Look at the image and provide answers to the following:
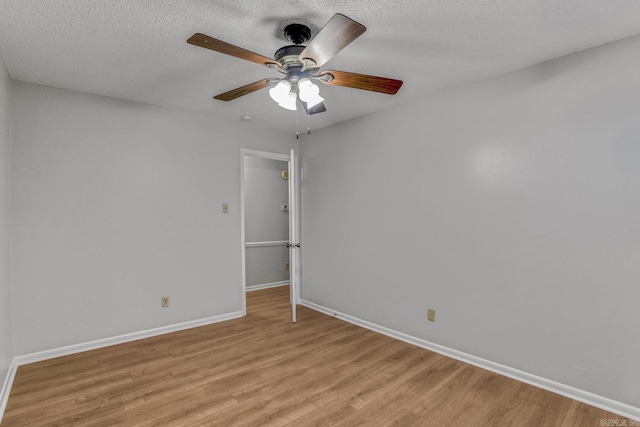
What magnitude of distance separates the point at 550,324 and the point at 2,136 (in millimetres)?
4209

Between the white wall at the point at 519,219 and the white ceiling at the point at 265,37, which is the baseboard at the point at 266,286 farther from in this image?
the white ceiling at the point at 265,37

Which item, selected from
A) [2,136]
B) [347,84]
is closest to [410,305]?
[347,84]

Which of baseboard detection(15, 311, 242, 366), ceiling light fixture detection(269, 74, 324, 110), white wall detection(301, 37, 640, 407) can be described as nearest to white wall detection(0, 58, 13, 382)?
baseboard detection(15, 311, 242, 366)

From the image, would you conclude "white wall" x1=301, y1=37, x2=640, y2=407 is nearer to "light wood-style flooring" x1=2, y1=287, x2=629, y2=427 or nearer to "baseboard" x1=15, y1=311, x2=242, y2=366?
"light wood-style flooring" x1=2, y1=287, x2=629, y2=427

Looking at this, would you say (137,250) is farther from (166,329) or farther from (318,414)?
(318,414)

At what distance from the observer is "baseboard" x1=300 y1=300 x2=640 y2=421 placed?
205cm

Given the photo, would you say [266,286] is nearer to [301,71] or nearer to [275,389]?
[275,389]

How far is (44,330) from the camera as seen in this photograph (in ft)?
9.19

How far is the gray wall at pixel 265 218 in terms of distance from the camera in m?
5.51

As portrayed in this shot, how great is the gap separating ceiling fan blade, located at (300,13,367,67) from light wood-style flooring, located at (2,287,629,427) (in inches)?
83.1

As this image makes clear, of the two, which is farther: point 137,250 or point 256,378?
point 137,250

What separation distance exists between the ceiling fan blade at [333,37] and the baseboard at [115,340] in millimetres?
3064

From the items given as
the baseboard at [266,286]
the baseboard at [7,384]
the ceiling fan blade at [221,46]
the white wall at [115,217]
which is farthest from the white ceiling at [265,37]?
the baseboard at [266,286]

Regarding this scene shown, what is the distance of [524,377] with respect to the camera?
7.98 ft
